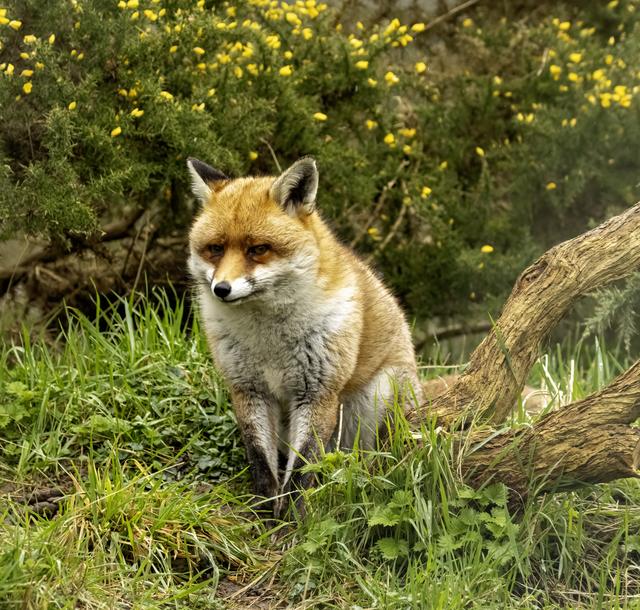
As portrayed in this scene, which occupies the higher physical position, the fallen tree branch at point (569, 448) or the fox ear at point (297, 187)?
the fox ear at point (297, 187)

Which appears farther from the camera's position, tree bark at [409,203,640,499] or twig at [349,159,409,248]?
twig at [349,159,409,248]

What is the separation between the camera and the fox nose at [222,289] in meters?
4.52

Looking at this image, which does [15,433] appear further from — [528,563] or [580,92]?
[580,92]

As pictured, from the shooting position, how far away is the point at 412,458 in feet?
14.3

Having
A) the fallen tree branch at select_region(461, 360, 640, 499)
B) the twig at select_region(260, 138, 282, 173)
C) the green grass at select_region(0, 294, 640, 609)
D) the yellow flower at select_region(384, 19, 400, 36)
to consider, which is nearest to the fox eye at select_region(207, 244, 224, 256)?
the green grass at select_region(0, 294, 640, 609)

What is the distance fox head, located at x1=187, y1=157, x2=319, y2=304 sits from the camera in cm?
468

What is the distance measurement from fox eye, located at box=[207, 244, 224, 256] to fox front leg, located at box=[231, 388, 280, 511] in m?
0.75

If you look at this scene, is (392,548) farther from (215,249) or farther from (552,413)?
(215,249)

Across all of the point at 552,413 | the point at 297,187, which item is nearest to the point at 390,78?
the point at 297,187

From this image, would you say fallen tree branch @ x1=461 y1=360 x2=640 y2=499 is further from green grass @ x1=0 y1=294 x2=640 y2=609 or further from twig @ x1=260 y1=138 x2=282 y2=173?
twig @ x1=260 y1=138 x2=282 y2=173

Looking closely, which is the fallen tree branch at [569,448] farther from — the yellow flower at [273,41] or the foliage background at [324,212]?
the yellow flower at [273,41]

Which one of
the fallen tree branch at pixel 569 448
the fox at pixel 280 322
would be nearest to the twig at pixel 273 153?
the fox at pixel 280 322

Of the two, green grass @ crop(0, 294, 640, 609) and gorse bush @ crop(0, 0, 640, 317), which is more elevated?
gorse bush @ crop(0, 0, 640, 317)

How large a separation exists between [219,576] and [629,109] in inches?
232
